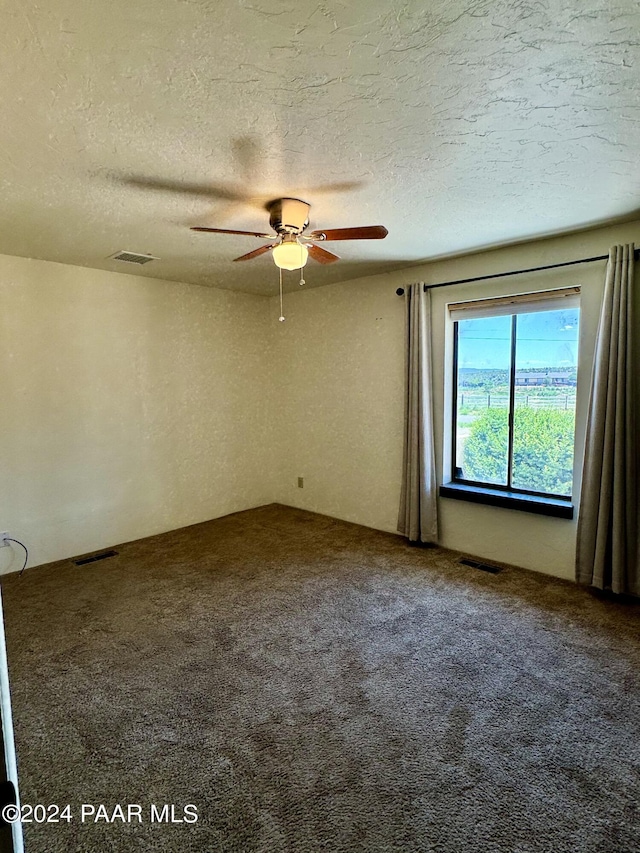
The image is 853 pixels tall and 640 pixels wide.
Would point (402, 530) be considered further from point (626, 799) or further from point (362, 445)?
point (626, 799)

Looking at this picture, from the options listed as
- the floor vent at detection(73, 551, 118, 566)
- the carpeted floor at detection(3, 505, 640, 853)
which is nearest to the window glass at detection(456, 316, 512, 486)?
the carpeted floor at detection(3, 505, 640, 853)

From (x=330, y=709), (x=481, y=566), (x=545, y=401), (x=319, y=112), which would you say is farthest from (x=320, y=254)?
(x=481, y=566)

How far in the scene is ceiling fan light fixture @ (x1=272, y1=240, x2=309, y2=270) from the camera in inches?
93.9

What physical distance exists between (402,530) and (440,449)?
821mm

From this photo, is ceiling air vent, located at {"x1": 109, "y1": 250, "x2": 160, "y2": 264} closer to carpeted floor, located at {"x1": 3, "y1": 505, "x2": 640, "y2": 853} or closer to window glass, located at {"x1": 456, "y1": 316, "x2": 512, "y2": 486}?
carpeted floor, located at {"x1": 3, "y1": 505, "x2": 640, "y2": 853}

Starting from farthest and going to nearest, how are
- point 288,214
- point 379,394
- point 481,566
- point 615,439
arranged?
point 379,394 → point 481,566 → point 615,439 → point 288,214

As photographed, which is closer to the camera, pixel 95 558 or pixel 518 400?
pixel 518 400

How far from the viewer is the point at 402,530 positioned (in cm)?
408

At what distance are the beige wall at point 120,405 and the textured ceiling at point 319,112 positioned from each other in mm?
929

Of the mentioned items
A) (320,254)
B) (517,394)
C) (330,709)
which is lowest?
(330,709)

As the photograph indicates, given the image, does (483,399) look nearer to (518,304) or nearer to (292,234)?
(518,304)

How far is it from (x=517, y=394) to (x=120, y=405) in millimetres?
3433

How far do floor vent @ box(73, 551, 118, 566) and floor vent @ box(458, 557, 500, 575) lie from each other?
9.58ft

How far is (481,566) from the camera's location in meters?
3.52
